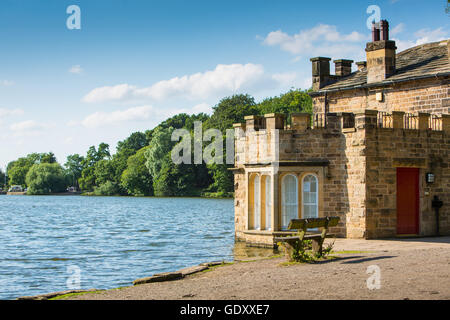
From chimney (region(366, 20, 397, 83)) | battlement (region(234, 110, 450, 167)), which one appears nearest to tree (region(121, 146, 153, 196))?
chimney (region(366, 20, 397, 83))

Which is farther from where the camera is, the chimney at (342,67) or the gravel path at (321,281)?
the chimney at (342,67)

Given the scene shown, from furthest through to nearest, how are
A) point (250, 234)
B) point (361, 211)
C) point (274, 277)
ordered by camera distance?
1. point (250, 234)
2. point (361, 211)
3. point (274, 277)

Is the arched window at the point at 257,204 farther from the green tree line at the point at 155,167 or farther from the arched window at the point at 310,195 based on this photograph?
the green tree line at the point at 155,167

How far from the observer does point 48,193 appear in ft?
413

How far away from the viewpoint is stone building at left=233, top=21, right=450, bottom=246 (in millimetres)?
18109

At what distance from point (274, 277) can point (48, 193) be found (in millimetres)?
121315

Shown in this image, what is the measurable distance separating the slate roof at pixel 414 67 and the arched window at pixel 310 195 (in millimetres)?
6232

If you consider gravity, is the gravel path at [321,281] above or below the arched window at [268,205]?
below

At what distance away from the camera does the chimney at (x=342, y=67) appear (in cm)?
2662

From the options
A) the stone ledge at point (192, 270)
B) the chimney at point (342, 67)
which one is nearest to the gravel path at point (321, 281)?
the stone ledge at point (192, 270)

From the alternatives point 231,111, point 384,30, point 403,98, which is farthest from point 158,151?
point 403,98

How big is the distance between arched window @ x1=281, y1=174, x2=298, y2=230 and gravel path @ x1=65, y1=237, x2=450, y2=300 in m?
4.36
